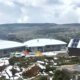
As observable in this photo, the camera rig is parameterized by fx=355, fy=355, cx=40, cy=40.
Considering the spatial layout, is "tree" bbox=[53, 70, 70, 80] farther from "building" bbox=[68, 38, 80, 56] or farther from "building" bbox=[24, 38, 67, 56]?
"building" bbox=[24, 38, 67, 56]

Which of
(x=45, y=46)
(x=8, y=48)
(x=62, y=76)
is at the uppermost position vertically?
(x=62, y=76)

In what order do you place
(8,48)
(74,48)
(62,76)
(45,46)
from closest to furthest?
(62,76) < (74,48) < (8,48) < (45,46)

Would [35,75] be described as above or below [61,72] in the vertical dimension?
below

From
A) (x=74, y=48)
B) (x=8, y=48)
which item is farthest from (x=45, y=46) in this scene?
(x=74, y=48)

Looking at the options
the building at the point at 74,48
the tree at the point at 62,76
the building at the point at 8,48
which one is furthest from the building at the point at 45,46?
the tree at the point at 62,76

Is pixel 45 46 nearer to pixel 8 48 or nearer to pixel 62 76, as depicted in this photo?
pixel 8 48

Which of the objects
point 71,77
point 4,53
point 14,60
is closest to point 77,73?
point 71,77

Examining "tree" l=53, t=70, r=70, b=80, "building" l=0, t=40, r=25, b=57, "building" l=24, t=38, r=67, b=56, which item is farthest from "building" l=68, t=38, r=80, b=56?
"tree" l=53, t=70, r=70, b=80

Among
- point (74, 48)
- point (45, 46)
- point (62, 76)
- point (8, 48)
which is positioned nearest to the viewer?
point (62, 76)

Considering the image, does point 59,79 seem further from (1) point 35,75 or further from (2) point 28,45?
(2) point 28,45

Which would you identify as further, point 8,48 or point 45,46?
point 45,46

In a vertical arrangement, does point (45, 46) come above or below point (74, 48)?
below
